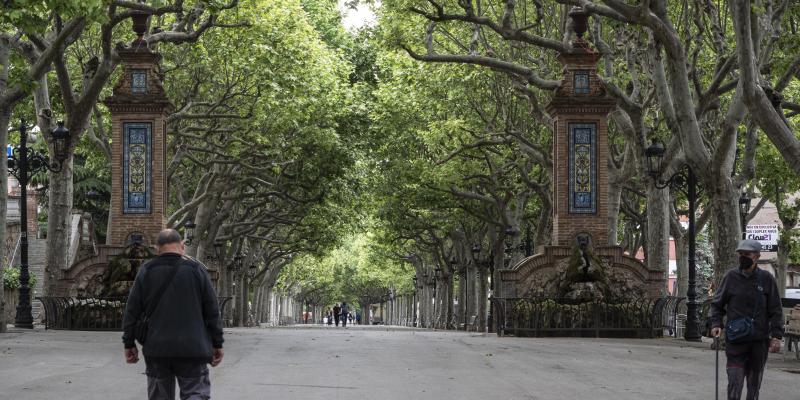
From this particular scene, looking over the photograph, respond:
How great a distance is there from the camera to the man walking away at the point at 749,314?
10688 millimetres

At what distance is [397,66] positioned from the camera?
37.2m

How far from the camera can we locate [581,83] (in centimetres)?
2756

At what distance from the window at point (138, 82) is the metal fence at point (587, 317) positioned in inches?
378

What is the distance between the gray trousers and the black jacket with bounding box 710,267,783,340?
489cm

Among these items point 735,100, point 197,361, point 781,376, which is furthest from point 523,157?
point 197,361

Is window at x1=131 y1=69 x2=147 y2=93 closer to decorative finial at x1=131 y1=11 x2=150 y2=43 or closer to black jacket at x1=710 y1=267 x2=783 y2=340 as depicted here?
decorative finial at x1=131 y1=11 x2=150 y2=43

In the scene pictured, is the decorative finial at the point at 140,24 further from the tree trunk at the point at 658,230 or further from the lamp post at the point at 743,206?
the lamp post at the point at 743,206

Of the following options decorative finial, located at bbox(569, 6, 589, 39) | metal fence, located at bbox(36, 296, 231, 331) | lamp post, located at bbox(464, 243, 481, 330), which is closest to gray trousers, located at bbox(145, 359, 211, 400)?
decorative finial, located at bbox(569, 6, 589, 39)

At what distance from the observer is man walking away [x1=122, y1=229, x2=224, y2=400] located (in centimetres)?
820

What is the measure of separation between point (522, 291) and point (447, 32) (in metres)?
8.20

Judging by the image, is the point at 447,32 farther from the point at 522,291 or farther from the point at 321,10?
the point at 321,10

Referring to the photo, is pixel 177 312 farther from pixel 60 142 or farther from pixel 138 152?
pixel 138 152

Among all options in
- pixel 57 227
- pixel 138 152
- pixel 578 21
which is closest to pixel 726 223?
pixel 578 21

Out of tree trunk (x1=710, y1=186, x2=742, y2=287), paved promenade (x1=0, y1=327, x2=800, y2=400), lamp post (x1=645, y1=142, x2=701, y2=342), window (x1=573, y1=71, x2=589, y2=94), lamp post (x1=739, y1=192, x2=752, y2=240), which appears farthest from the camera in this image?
lamp post (x1=739, y1=192, x2=752, y2=240)
